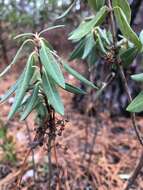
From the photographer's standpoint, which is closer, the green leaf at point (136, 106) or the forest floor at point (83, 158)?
the green leaf at point (136, 106)

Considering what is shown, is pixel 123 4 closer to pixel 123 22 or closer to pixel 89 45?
pixel 123 22

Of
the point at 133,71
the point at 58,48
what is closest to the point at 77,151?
the point at 133,71

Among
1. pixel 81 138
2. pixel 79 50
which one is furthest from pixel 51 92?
pixel 81 138

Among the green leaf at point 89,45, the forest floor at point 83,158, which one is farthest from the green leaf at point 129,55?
the forest floor at point 83,158

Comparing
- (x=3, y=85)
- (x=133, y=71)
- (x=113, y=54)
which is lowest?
(x=113, y=54)

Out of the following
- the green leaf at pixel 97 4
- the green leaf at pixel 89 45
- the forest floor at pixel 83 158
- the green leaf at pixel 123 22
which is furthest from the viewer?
the forest floor at pixel 83 158

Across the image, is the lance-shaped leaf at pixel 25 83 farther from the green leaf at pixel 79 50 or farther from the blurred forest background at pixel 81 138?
the blurred forest background at pixel 81 138

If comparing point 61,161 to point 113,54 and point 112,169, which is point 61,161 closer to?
point 112,169
